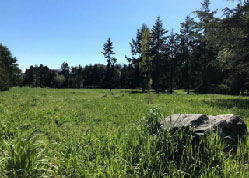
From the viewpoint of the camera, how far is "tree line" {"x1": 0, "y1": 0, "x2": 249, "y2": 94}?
13.6 metres

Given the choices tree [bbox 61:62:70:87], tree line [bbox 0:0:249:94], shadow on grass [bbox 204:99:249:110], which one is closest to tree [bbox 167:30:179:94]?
tree line [bbox 0:0:249:94]

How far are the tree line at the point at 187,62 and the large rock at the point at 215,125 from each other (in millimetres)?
9608

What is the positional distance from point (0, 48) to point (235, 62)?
48.1 m

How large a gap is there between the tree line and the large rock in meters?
9.61

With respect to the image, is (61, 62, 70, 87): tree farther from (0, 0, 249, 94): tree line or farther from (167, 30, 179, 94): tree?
(167, 30, 179, 94): tree

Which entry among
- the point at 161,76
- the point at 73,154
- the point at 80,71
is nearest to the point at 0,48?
the point at 161,76

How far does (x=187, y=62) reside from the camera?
38188 mm

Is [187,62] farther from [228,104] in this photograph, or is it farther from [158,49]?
[228,104]

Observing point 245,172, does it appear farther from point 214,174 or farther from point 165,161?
point 165,161

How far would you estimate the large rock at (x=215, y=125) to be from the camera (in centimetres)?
374

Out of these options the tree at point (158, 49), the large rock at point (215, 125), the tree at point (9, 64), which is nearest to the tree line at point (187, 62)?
the tree at point (158, 49)

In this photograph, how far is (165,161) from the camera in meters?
3.31

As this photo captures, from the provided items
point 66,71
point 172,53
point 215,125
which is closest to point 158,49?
point 172,53

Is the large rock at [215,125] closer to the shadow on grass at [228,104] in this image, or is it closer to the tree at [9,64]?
the shadow on grass at [228,104]
